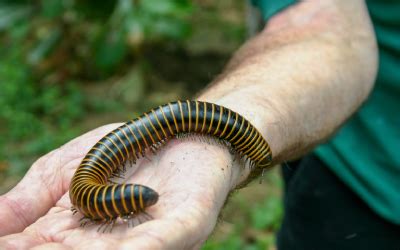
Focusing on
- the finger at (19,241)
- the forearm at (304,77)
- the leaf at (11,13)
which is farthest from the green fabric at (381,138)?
the leaf at (11,13)

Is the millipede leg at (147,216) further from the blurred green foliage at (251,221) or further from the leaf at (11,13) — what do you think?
the leaf at (11,13)

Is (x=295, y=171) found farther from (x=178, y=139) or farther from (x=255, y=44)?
(x=178, y=139)

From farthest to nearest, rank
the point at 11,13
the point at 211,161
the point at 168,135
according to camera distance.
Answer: the point at 11,13, the point at 168,135, the point at 211,161

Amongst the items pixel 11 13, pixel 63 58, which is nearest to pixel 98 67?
pixel 63 58

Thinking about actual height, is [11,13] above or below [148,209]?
below

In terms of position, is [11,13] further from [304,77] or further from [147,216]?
[147,216]

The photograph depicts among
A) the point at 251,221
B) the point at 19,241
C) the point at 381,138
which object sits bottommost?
the point at 251,221

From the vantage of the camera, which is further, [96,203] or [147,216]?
[96,203]
